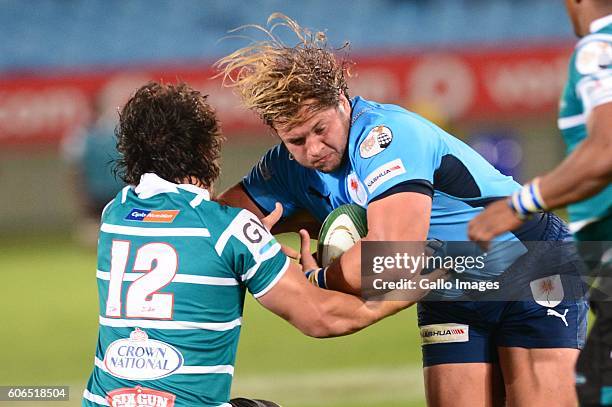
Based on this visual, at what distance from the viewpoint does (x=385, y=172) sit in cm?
437

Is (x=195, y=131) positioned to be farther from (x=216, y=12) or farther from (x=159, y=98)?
(x=216, y=12)

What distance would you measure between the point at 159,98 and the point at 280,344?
236 inches

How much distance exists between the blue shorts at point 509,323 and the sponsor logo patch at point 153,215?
1.63m

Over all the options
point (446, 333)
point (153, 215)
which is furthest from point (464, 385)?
point (153, 215)

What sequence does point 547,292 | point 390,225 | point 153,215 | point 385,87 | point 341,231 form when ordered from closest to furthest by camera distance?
point 153,215 → point 390,225 → point 341,231 → point 547,292 → point 385,87

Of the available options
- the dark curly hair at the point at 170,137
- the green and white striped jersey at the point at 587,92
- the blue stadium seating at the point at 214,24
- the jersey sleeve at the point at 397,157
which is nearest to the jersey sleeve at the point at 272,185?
the jersey sleeve at the point at 397,157

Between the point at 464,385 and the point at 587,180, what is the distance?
6.53 feet

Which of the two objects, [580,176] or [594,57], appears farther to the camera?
[594,57]

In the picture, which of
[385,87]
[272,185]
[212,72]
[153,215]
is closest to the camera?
[153,215]

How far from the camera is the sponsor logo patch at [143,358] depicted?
3.89 meters

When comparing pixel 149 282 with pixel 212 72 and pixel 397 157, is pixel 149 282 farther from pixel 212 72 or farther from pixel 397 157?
pixel 212 72

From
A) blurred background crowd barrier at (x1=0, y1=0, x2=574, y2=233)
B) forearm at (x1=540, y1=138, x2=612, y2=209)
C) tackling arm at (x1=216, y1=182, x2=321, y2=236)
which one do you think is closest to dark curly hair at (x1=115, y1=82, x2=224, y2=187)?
tackling arm at (x1=216, y1=182, x2=321, y2=236)

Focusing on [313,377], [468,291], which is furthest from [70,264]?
[468,291]

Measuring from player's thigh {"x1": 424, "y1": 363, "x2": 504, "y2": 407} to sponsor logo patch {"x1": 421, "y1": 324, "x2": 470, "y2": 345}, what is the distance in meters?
0.12
